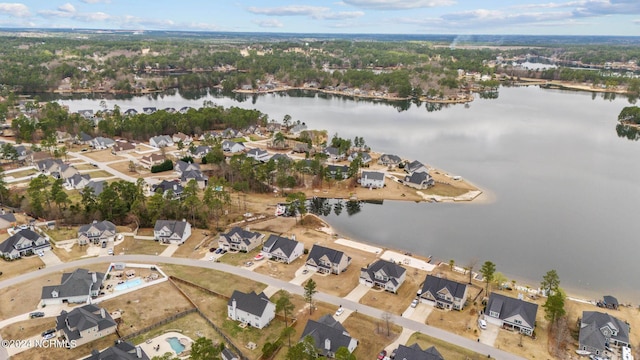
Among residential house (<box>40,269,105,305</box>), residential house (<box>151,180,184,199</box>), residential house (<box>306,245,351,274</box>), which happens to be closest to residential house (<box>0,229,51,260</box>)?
residential house (<box>40,269,105,305</box>)

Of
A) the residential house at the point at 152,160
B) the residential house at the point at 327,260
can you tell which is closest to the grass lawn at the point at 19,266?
the residential house at the point at 327,260

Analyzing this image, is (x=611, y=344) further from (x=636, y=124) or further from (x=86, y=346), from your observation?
(x=636, y=124)

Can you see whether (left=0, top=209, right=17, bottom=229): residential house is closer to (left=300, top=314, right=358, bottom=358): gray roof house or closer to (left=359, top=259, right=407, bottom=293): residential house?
(left=300, top=314, right=358, bottom=358): gray roof house

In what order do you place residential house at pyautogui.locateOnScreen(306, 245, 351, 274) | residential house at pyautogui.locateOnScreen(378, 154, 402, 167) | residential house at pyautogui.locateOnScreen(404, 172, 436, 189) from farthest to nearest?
1. residential house at pyautogui.locateOnScreen(378, 154, 402, 167)
2. residential house at pyautogui.locateOnScreen(404, 172, 436, 189)
3. residential house at pyautogui.locateOnScreen(306, 245, 351, 274)

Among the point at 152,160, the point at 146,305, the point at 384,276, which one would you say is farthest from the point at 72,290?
the point at 152,160

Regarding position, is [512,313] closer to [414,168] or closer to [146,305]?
[146,305]
